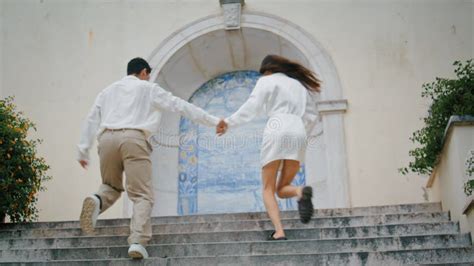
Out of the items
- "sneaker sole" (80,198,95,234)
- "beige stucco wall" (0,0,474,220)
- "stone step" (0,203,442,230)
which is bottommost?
"sneaker sole" (80,198,95,234)

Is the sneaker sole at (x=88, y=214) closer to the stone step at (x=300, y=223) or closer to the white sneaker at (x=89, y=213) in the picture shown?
the white sneaker at (x=89, y=213)

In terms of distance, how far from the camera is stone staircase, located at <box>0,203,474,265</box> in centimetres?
574

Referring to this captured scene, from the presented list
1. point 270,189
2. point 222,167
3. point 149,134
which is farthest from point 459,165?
point 222,167

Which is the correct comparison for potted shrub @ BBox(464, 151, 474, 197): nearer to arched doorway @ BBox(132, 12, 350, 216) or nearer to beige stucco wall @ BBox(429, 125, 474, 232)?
beige stucco wall @ BBox(429, 125, 474, 232)

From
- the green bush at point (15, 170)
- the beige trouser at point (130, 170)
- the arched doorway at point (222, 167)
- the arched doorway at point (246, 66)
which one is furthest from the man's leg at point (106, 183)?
the arched doorway at point (222, 167)

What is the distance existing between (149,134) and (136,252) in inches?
45.1

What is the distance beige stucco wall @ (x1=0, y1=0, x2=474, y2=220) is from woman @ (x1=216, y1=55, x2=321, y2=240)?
375 cm

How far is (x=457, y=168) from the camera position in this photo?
6.72 m

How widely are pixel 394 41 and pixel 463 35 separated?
0.99 meters

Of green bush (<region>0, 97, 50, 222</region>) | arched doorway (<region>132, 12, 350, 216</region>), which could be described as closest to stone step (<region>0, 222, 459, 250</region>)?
green bush (<region>0, 97, 50, 222</region>)

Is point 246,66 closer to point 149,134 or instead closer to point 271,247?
point 149,134

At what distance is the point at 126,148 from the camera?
630 centimetres

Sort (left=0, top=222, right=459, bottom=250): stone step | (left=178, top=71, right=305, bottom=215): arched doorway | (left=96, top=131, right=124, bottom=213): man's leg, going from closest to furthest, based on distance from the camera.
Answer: (left=96, top=131, right=124, bottom=213): man's leg → (left=0, top=222, right=459, bottom=250): stone step → (left=178, top=71, right=305, bottom=215): arched doorway

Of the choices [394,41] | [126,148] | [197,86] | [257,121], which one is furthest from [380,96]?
[126,148]
